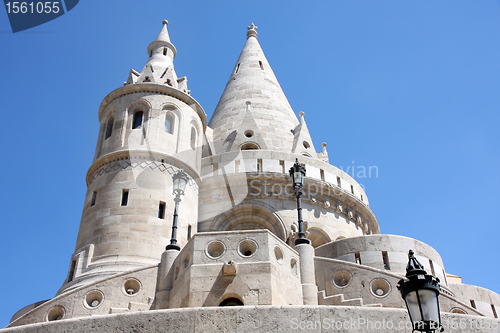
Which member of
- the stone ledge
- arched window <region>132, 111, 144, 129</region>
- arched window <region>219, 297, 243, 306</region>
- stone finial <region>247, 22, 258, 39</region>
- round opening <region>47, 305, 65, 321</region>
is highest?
stone finial <region>247, 22, 258, 39</region>

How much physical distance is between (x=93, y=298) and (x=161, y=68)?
33.5ft

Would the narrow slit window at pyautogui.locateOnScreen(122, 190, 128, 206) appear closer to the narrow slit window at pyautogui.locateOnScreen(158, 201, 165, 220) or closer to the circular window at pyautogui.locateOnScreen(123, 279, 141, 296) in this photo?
the narrow slit window at pyautogui.locateOnScreen(158, 201, 165, 220)

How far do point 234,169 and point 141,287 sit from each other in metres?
7.19

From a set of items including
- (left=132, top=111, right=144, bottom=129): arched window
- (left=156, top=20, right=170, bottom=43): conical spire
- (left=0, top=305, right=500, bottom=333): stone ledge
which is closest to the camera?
(left=0, top=305, right=500, bottom=333): stone ledge

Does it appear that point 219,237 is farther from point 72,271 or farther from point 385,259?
point 72,271

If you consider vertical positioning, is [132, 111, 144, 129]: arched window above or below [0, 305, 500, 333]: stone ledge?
above

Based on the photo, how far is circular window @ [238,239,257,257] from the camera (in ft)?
39.0

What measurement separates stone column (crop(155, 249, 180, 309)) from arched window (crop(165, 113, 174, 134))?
5946mm

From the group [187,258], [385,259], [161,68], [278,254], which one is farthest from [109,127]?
[385,259]

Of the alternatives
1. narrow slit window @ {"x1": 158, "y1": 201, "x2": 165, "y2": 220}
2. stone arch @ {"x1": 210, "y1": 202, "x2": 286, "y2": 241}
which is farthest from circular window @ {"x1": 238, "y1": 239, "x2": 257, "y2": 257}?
stone arch @ {"x1": 210, "y1": 202, "x2": 286, "y2": 241}

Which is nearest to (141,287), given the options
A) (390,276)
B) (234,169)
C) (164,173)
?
(164,173)

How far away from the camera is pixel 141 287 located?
41.2 ft

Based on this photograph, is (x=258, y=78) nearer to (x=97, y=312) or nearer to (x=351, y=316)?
(x=97, y=312)

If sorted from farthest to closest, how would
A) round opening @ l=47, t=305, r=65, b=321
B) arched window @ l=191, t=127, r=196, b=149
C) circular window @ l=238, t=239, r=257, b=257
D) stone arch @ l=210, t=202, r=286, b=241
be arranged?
arched window @ l=191, t=127, r=196, b=149, stone arch @ l=210, t=202, r=286, b=241, round opening @ l=47, t=305, r=65, b=321, circular window @ l=238, t=239, r=257, b=257
